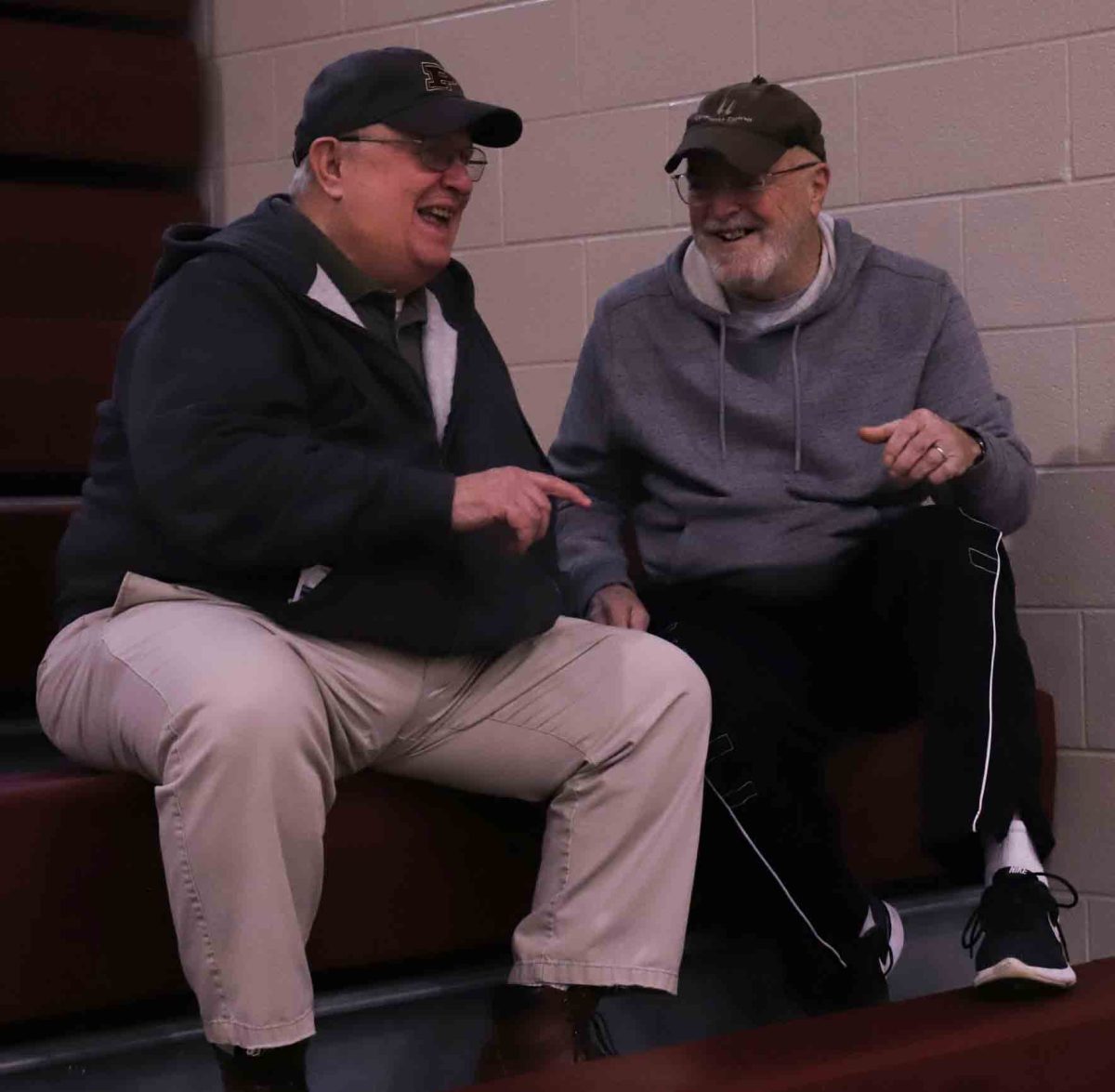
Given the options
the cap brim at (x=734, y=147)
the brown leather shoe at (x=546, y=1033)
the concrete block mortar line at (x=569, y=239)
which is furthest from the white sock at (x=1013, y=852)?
the concrete block mortar line at (x=569, y=239)

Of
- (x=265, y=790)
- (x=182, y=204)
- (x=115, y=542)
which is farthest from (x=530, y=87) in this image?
(x=265, y=790)

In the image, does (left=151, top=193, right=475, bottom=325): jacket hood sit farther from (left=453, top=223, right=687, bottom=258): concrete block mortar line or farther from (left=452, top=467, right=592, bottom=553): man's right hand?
(left=453, top=223, right=687, bottom=258): concrete block mortar line

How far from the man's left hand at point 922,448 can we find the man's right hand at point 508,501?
432mm

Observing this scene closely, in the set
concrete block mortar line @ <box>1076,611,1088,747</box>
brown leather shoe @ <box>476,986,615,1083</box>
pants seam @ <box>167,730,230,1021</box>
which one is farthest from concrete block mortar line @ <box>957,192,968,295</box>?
pants seam @ <box>167,730,230,1021</box>

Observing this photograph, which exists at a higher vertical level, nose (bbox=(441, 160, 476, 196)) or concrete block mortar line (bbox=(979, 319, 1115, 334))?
nose (bbox=(441, 160, 476, 196))

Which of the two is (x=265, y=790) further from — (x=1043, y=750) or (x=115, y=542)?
(x=1043, y=750)

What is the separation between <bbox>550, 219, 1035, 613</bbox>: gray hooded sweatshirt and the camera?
2.54 meters

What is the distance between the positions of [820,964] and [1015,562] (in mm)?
786

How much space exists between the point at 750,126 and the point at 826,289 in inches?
9.1

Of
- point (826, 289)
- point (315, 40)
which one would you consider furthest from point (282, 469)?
point (315, 40)

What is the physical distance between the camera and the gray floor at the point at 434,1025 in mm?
1921

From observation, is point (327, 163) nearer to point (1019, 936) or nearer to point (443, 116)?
point (443, 116)

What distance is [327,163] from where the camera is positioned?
2166 mm

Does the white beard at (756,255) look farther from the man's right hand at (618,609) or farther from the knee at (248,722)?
the knee at (248,722)
